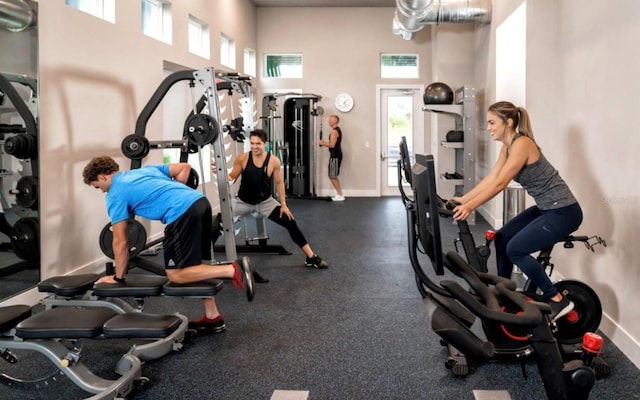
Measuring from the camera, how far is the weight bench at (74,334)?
231 centimetres

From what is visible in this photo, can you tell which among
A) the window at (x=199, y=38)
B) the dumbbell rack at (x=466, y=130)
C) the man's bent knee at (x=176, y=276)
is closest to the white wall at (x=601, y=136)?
the man's bent knee at (x=176, y=276)

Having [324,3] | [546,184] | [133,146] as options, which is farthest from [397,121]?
[546,184]

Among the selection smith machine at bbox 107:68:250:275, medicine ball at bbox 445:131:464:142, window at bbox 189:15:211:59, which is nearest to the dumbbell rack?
medicine ball at bbox 445:131:464:142

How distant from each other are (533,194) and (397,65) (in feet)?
26.3

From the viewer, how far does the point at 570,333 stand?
288 centimetres

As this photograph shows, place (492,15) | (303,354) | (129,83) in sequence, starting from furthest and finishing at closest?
1. (492,15)
2. (129,83)
3. (303,354)

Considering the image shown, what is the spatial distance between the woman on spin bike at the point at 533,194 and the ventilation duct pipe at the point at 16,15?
122 inches

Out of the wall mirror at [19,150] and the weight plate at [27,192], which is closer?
the wall mirror at [19,150]

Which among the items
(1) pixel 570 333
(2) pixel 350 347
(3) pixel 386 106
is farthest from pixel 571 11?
(3) pixel 386 106

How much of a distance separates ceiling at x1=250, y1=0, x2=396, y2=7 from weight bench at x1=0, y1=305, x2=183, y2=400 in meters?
8.53

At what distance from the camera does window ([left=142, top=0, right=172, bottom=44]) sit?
6004mm

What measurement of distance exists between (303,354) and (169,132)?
176 inches

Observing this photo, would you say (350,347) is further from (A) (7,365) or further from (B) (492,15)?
(B) (492,15)

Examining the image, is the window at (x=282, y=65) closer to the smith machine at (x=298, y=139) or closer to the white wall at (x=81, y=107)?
the smith machine at (x=298, y=139)
